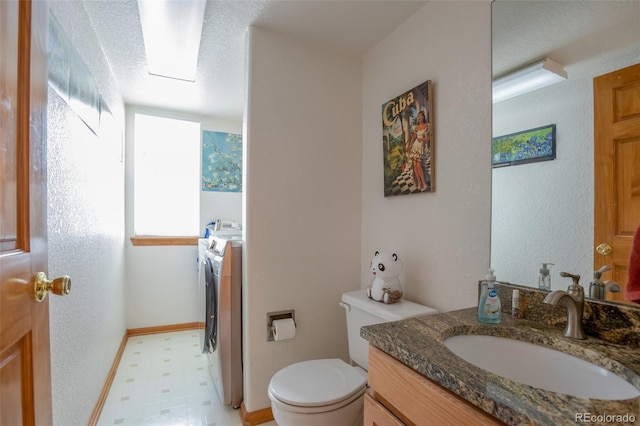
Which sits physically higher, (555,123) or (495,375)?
(555,123)

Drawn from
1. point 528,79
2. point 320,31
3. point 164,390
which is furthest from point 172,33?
point 164,390

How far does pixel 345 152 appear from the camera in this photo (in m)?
1.98

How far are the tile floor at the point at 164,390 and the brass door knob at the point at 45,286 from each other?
4.66 feet

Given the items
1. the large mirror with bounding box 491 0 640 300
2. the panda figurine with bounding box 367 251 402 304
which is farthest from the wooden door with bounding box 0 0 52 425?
the large mirror with bounding box 491 0 640 300

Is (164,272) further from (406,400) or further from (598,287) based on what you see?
(598,287)

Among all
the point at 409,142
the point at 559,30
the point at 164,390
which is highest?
the point at 559,30

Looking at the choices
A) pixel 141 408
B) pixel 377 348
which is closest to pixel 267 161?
pixel 377 348

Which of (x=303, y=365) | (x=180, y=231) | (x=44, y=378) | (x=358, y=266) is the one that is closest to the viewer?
(x=44, y=378)

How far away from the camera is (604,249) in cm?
87

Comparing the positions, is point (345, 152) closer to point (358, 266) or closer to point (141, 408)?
point (358, 266)

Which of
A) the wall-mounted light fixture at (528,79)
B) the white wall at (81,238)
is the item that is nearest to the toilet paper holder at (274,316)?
the white wall at (81,238)

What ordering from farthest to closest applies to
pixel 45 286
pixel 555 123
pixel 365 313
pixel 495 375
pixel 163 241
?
pixel 163 241, pixel 365 313, pixel 555 123, pixel 45 286, pixel 495 375

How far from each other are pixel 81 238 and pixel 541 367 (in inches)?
78.1

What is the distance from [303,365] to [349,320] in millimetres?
334
